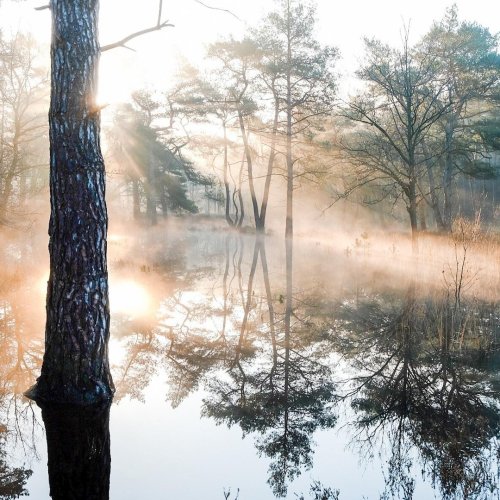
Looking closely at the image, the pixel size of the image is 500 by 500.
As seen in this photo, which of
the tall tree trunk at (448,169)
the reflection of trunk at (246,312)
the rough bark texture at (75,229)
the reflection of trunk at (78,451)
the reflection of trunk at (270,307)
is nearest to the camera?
the reflection of trunk at (78,451)

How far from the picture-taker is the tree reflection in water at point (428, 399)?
115 inches

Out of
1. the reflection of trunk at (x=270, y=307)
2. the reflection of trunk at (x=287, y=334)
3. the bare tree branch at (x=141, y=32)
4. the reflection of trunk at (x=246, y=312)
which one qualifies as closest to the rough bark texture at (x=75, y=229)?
the bare tree branch at (x=141, y=32)

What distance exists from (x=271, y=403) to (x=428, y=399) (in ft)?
4.57

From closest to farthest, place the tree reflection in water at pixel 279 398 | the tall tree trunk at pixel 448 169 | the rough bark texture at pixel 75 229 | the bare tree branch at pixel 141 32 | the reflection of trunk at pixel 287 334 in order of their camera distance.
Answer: the tree reflection in water at pixel 279 398, the reflection of trunk at pixel 287 334, the rough bark texture at pixel 75 229, the bare tree branch at pixel 141 32, the tall tree trunk at pixel 448 169

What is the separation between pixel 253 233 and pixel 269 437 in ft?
93.0

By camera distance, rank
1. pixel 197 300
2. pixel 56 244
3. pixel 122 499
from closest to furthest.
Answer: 1. pixel 122 499
2. pixel 56 244
3. pixel 197 300

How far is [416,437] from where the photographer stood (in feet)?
11.1

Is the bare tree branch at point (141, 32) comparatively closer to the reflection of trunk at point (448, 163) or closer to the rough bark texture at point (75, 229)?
the rough bark texture at point (75, 229)

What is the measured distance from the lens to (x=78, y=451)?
3.11 m

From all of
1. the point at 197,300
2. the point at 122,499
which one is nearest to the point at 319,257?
the point at 197,300

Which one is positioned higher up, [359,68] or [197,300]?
[359,68]

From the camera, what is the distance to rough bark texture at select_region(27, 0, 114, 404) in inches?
156

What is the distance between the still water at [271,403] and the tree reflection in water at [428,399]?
0.05 feet

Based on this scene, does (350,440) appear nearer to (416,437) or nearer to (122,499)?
(416,437)
